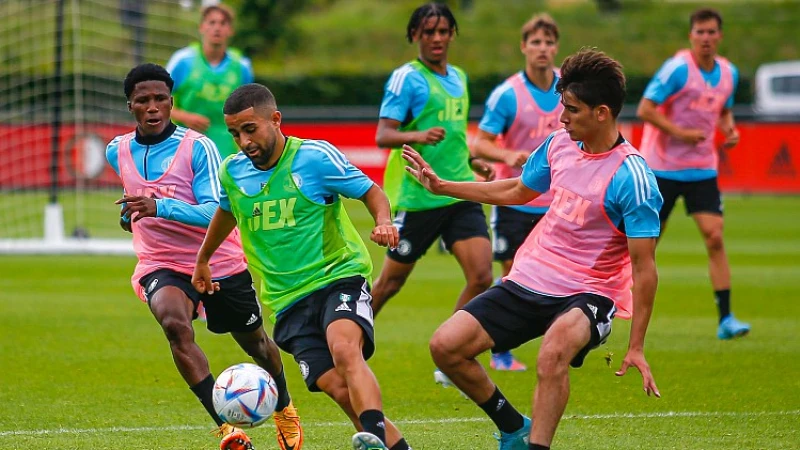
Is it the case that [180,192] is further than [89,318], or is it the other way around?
[89,318]

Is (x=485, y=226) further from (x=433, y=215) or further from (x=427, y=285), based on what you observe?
(x=427, y=285)

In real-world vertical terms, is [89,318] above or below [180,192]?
below

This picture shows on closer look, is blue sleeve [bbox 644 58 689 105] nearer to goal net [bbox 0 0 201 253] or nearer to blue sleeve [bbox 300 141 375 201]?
blue sleeve [bbox 300 141 375 201]

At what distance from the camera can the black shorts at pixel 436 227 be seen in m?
9.04

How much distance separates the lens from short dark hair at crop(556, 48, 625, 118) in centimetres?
605

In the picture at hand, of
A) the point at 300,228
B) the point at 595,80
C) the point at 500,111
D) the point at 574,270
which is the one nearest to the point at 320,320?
the point at 300,228

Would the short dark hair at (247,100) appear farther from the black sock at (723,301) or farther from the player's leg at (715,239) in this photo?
the black sock at (723,301)

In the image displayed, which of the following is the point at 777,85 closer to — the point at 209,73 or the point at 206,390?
the point at 209,73

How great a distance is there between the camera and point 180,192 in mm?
7145

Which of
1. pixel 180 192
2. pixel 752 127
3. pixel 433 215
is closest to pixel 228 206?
pixel 180 192

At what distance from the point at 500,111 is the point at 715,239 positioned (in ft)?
→ 7.58

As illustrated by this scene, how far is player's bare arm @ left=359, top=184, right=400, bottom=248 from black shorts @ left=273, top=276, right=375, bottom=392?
0.30 meters

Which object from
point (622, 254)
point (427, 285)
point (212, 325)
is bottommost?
point (427, 285)

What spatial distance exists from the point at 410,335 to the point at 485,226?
193 cm
